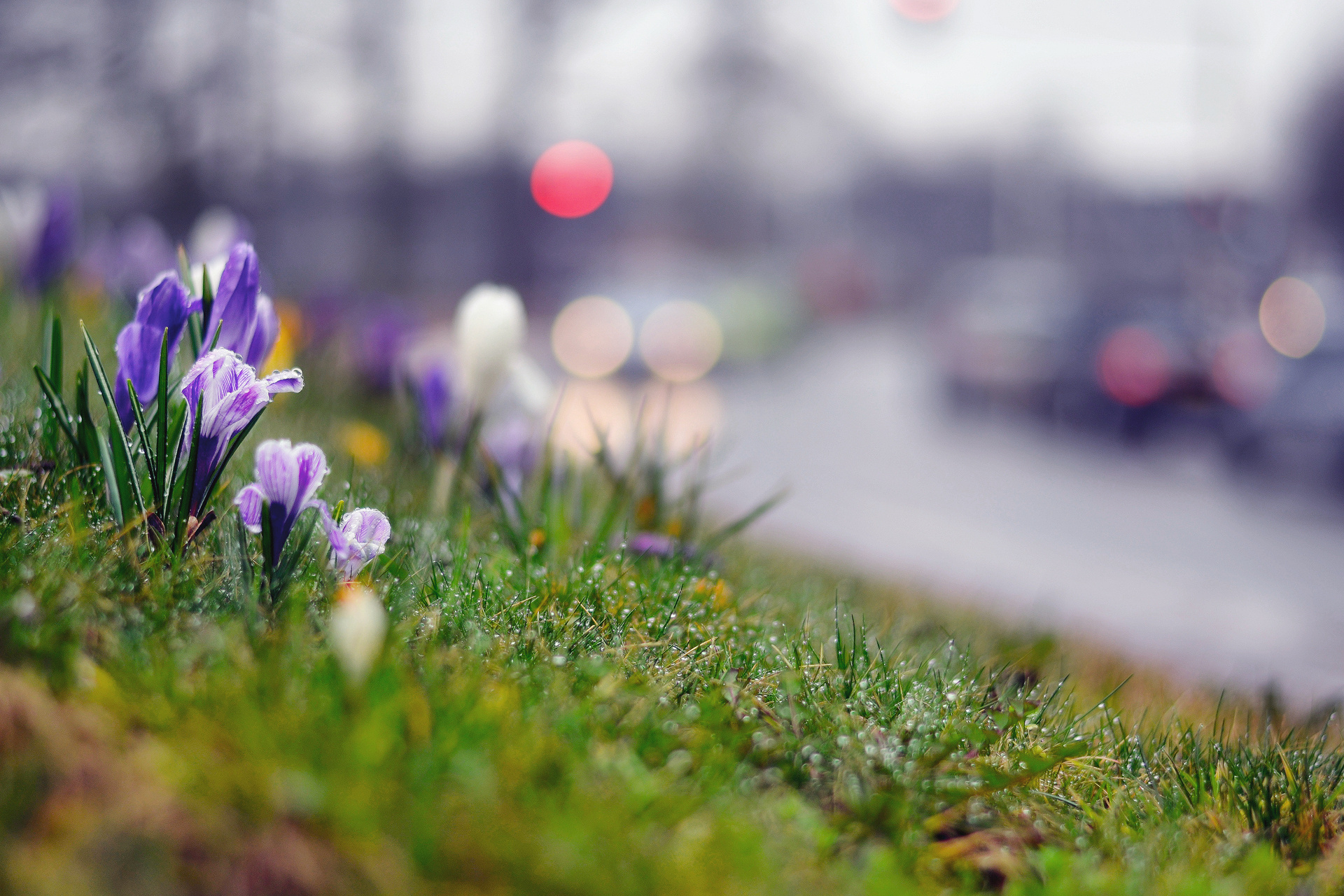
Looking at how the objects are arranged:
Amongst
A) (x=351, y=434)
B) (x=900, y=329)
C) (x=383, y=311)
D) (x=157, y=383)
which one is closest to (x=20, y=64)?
(x=383, y=311)

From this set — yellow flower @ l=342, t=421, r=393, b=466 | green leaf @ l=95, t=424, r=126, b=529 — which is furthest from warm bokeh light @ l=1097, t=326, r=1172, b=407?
green leaf @ l=95, t=424, r=126, b=529

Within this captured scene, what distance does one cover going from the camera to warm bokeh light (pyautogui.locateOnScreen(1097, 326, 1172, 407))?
37.3 feet

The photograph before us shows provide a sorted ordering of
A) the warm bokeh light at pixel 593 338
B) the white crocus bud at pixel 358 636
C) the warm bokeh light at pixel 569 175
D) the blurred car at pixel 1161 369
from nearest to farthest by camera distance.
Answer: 1. the white crocus bud at pixel 358 636
2. the blurred car at pixel 1161 369
3. the warm bokeh light at pixel 593 338
4. the warm bokeh light at pixel 569 175

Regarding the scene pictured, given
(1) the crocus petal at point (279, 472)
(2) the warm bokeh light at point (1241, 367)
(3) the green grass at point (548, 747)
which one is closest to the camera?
(3) the green grass at point (548, 747)

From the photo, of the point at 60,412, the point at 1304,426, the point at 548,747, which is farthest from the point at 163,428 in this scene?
the point at 1304,426

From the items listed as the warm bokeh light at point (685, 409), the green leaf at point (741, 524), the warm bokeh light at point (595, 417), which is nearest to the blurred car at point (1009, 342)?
the warm bokeh light at point (685, 409)

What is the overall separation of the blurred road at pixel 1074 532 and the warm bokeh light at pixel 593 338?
2621mm

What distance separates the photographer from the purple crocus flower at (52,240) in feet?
9.82

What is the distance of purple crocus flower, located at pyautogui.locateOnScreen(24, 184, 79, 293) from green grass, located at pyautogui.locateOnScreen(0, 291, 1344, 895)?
37.9 inches

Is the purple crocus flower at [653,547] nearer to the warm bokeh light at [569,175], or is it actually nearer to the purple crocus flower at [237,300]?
the purple crocus flower at [237,300]

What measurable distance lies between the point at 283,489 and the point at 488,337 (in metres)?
0.95

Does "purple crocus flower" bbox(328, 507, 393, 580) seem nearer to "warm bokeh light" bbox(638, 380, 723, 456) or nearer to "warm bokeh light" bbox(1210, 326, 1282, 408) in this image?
"warm bokeh light" bbox(638, 380, 723, 456)

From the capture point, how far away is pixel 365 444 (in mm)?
3205

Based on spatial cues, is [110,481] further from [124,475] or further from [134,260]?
[134,260]
